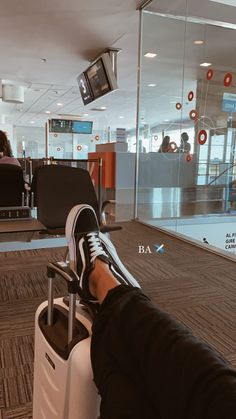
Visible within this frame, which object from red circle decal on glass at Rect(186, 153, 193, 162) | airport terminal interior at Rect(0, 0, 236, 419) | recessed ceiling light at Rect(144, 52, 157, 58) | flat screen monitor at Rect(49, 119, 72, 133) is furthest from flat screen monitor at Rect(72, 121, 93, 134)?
red circle decal on glass at Rect(186, 153, 193, 162)

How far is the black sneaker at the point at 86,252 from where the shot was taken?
1.16 metres

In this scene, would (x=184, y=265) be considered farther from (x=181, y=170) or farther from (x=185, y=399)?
(x=181, y=170)

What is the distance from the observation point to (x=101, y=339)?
832mm

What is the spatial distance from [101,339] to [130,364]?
11 centimetres

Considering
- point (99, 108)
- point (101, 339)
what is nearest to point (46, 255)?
point (101, 339)

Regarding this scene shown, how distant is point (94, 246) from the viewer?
1287mm

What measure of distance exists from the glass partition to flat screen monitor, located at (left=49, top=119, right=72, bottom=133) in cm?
698

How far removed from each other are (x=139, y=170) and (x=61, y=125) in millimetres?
8664

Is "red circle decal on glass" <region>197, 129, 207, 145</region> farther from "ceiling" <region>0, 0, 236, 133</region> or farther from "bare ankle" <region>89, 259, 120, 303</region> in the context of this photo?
"bare ankle" <region>89, 259, 120, 303</region>

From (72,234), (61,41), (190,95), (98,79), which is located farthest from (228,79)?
(72,234)

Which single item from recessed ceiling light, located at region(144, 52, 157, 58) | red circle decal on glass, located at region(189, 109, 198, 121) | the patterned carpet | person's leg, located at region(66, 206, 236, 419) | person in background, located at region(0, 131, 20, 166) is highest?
recessed ceiling light, located at region(144, 52, 157, 58)

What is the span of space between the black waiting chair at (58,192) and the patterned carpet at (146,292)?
1.65 ft

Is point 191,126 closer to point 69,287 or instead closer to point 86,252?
point 86,252

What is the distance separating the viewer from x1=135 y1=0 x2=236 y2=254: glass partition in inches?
184
